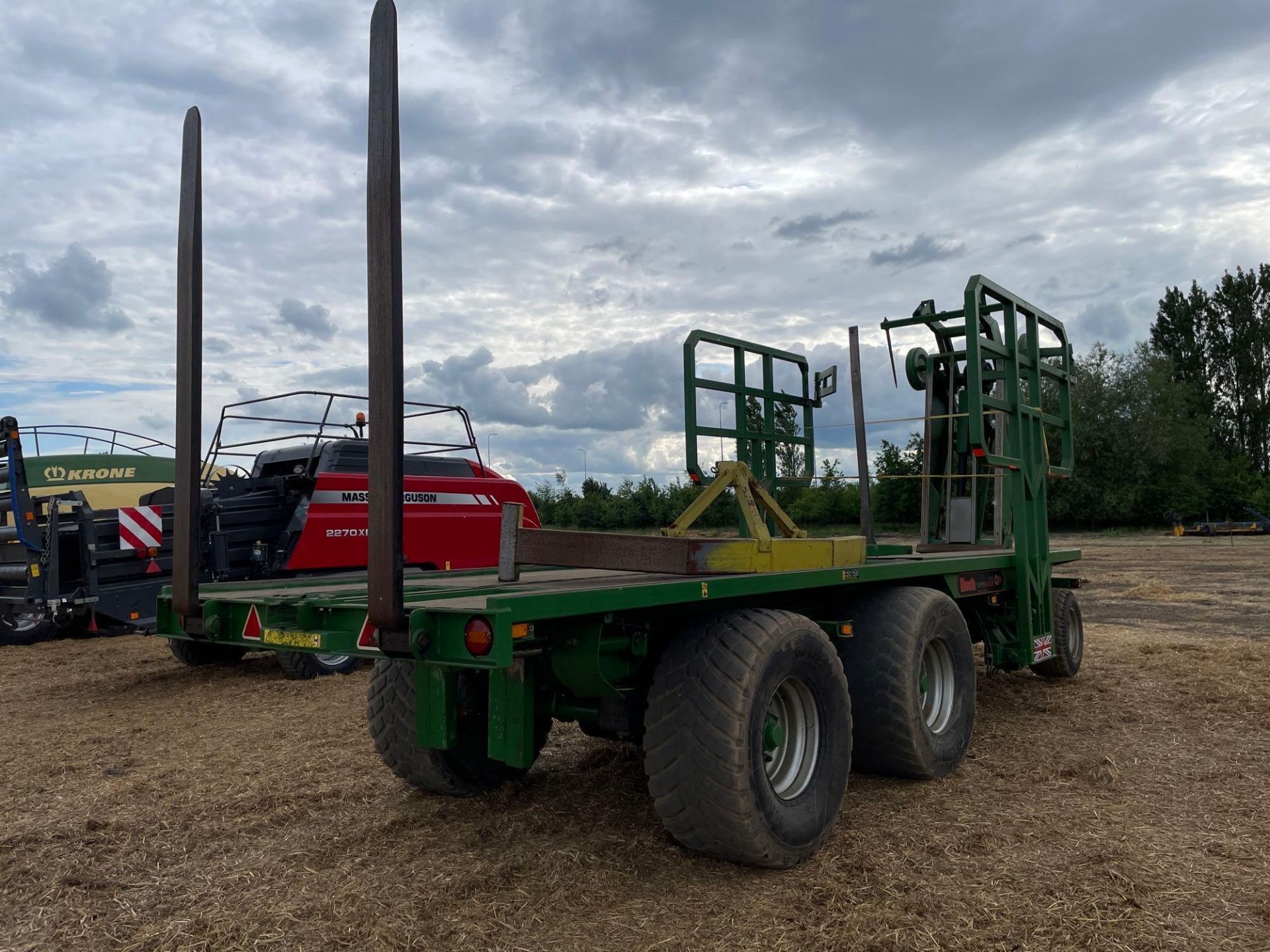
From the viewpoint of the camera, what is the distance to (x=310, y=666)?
29.4 feet

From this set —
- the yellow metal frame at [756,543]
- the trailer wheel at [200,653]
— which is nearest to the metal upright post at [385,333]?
the yellow metal frame at [756,543]

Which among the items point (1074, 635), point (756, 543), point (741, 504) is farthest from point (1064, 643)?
point (756, 543)

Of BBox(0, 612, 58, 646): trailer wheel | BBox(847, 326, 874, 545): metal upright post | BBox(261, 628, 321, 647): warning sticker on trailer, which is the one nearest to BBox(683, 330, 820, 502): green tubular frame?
BBox(847, 326, 874, 545): metal upright post

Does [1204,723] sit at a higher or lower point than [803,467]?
lower

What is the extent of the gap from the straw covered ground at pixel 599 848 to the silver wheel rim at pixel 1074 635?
2.19 feet

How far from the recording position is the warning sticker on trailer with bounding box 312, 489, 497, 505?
31.7ft

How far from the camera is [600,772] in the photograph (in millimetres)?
5496

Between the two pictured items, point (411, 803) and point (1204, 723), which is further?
point (1204, 723)

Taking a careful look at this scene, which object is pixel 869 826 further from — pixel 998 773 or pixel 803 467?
pixel 803 467

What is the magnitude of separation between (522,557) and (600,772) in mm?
1657

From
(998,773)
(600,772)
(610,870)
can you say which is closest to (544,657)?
(610,870)

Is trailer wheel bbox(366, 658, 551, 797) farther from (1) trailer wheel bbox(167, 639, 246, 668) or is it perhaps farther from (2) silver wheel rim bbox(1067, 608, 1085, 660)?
(1) trailer wheel bbox(167, 639, 246, 668)

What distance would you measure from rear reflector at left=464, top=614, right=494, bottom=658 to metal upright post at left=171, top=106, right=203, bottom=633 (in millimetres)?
1585

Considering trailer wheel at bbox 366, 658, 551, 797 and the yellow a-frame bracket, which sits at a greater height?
Result: the yellow a-frame bracket
